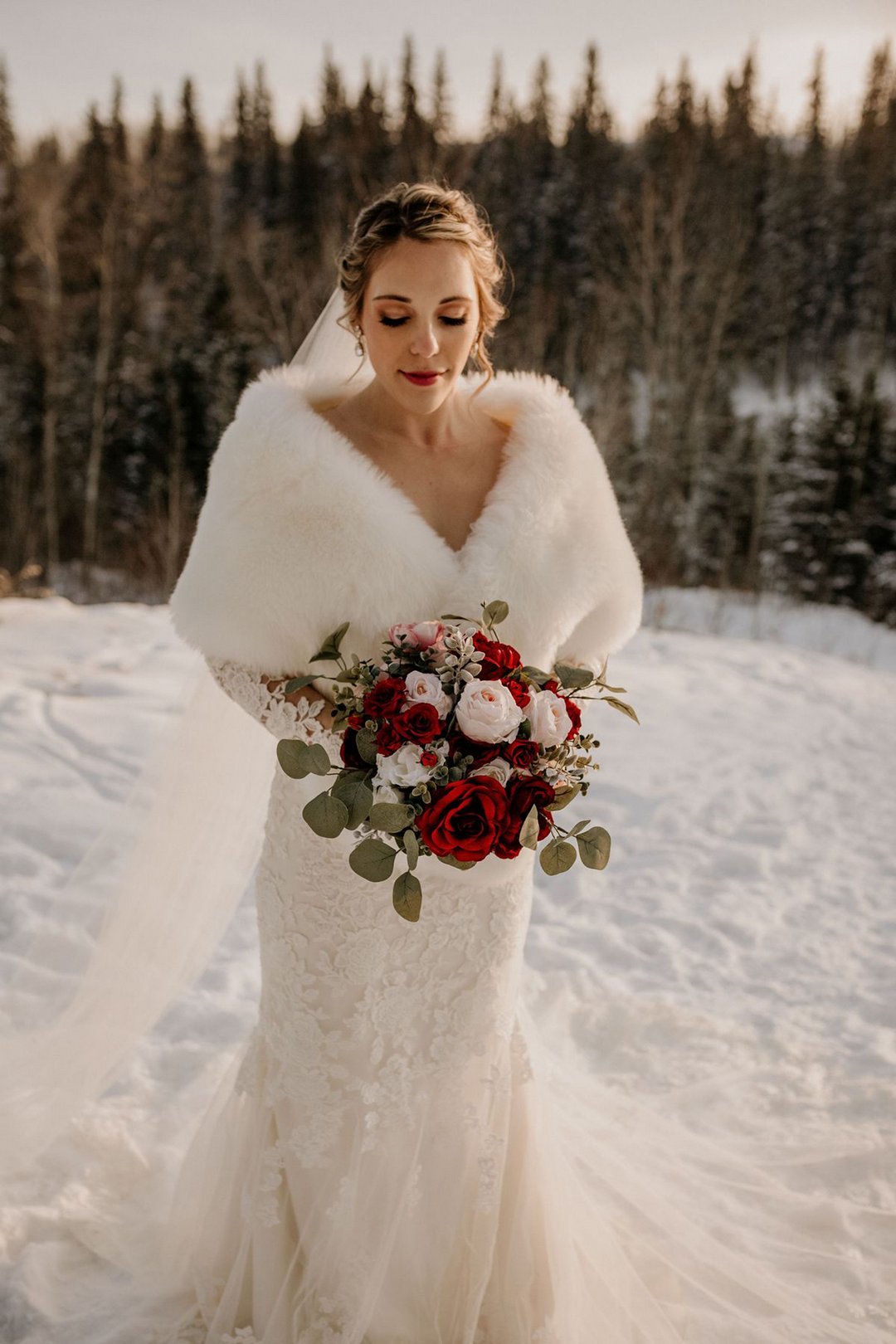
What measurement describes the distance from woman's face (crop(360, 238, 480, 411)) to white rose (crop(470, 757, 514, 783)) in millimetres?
803

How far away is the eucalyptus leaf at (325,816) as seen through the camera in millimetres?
1418

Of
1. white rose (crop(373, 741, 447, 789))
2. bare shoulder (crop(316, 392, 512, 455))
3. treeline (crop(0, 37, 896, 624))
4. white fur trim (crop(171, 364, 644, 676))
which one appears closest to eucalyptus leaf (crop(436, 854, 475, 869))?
white rose (crop(373, 741, 447, 789))

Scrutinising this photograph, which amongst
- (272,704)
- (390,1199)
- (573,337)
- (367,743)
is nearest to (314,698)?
(272,704)

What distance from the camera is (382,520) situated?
1.75 m

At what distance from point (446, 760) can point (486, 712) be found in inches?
4.1

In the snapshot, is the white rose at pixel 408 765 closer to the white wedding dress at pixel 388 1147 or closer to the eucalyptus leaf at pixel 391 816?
the eucalyptus leaf at pixel 391 816

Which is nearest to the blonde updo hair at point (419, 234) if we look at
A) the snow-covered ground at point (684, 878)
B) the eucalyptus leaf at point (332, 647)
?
the eucalyptus leaf at point (332, 647)

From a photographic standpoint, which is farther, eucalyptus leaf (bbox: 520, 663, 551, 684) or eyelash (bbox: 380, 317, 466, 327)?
eyelash (bbox: 380, 317, 466, 327)

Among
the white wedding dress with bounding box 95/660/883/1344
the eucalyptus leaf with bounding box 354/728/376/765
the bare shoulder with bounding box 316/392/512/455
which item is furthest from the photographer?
the bare shoulder with bounding box 316/392/512/455

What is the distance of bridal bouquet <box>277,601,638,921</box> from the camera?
1374mm

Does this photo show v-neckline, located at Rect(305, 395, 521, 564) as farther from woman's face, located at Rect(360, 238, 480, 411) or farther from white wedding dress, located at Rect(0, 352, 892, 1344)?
woman's face, located at Rect(360, 238, 480, 411)

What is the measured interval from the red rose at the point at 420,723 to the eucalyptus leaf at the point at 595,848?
325 mm

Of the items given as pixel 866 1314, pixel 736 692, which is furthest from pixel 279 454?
pixel 736 692

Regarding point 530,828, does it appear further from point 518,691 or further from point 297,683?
point 297,683
